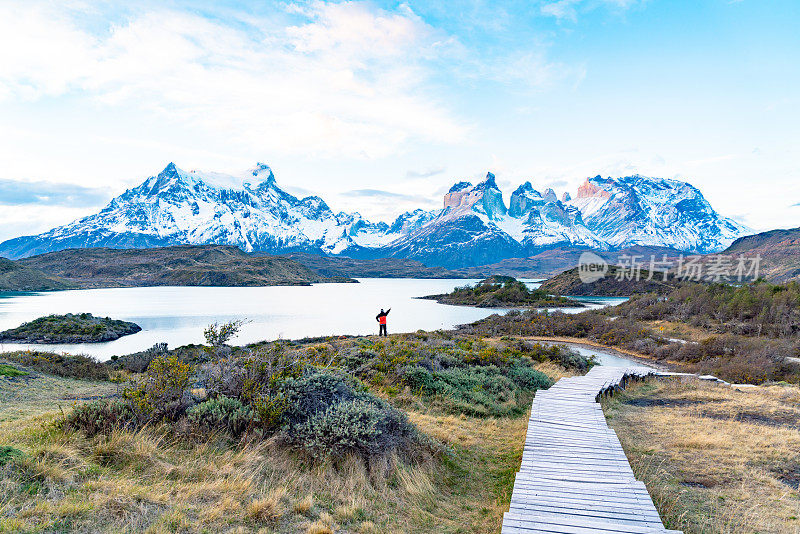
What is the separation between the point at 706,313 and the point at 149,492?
49.3 metres

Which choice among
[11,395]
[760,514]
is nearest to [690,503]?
[760,514]

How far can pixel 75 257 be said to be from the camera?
19450 centimetres

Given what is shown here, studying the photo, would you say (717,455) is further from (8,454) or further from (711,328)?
(711,328)

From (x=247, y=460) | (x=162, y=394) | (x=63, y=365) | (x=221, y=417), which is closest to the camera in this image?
(x=247, y=460)

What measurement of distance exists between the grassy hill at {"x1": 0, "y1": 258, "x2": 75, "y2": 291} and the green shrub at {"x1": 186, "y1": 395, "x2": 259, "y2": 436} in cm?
15018

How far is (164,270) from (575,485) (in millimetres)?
193385

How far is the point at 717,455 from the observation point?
9.70 meters

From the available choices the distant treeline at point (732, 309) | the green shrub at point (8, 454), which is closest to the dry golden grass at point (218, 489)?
the green shrub at point (8, 454)

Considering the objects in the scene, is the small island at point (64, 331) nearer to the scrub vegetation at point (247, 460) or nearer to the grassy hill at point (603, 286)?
the scrub vegetation at point (247, 460)

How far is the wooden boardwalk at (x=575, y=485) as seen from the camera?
554 centimetres

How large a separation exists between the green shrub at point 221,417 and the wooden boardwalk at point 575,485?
179 inches

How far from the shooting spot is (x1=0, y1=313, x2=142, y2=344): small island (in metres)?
40.5

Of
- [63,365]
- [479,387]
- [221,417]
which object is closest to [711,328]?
[479,387]

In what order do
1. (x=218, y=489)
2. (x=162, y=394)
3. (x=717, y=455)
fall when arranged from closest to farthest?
(x=218, y=489)
(x=162, y=394)
(x=717, y=455)
